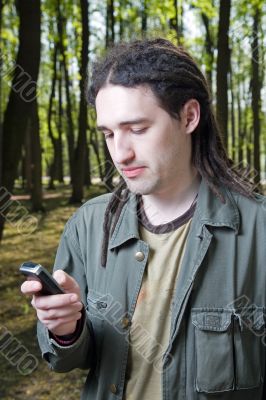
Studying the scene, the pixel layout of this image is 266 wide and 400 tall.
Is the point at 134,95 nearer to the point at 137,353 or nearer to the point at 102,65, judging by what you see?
the point at 102,65

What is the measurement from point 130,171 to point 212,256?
0.41 meters

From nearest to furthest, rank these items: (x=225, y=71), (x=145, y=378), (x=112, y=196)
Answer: (x=145, y=378) → (x=112, y=196) → (x=225, y=71)

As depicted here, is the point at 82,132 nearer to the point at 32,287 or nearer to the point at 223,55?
the point at 223,55

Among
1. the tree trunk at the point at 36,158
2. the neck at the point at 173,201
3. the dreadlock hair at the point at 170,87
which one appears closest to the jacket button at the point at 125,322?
the dreadlock hair at the point at 170,87

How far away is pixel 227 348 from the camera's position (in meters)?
1.64

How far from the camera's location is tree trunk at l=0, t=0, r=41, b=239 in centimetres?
614

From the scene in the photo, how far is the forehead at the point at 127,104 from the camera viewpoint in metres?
1.60

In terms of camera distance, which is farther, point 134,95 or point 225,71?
point 225,71

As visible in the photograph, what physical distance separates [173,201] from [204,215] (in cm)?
13

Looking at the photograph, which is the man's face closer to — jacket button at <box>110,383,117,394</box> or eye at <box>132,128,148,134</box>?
eye at <box>132,128,148,134</box>

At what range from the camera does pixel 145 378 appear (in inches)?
68.2

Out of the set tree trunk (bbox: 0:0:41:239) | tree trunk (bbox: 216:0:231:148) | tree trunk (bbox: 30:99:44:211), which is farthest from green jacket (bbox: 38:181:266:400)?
tree trunk (bbox: 30:99:44:211)

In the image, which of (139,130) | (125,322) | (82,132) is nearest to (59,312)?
(125,322)

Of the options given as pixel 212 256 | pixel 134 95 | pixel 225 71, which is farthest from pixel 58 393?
pixel 225 71
